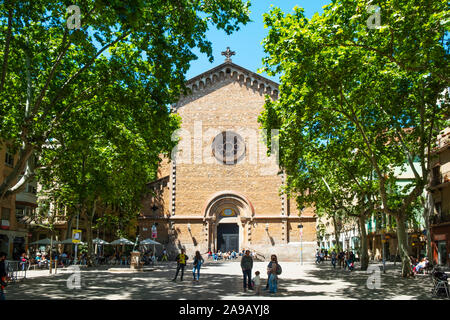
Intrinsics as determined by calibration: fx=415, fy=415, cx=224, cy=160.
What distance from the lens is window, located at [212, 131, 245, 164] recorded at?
41.8m

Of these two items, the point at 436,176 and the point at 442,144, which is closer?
the point at 442,144

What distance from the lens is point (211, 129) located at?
42.4m

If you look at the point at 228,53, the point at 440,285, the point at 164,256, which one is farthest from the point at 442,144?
the point at 164,256

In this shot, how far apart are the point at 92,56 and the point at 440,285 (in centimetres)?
1486

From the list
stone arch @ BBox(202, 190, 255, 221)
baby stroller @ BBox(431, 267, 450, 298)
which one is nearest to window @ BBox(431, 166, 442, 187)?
stone arch @ BBox(202, 190, 255, 221)

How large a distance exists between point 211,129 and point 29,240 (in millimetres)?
20252

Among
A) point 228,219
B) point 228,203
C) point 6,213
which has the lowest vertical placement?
point 228,219

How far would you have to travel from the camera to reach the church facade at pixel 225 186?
39.9m

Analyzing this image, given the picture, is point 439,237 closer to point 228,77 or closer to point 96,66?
point 228,77

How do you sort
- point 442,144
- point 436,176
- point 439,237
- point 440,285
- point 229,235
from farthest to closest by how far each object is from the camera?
point 229,235
point 436,176
point 442,144
point 439,237
point 440,285

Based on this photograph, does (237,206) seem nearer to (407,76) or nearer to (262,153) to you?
(262,153)

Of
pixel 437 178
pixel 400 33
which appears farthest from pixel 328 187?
pixel 400 33

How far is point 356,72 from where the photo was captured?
16234mm

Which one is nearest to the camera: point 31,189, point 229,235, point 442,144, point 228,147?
point 442,144
